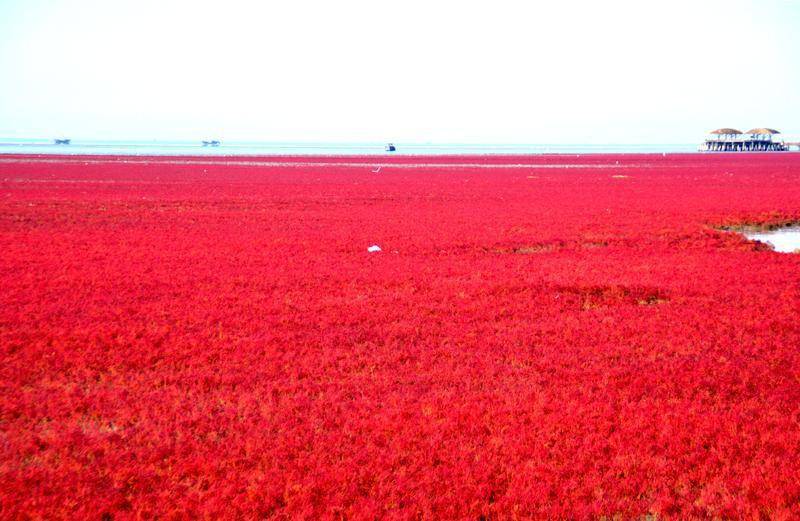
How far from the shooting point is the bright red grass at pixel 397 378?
22.9 ft

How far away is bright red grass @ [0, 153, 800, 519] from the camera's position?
698 centimetres

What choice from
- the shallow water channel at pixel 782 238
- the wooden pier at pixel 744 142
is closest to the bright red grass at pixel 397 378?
the shallow water channel at pixel 782 238

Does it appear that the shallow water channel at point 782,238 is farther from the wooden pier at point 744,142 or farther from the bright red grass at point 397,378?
the wooden pier at point 744,142

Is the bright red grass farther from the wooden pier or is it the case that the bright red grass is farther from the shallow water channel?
the wooden pier

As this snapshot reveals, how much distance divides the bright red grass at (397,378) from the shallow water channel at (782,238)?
169 cm

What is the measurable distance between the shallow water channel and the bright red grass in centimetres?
169

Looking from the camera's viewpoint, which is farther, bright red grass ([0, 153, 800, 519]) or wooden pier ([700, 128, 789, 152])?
wooden pier ([700, 128, 789, 152])

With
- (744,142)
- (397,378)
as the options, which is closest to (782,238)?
(397,378)

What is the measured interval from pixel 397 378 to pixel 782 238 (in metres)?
21.9

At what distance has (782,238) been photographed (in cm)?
2628

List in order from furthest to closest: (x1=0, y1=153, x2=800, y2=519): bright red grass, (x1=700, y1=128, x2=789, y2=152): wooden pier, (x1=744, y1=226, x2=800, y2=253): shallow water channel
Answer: (x1=700, y1=128, x2=789, y2=152): wooden pier, (x1=744, y1=226, x2=800, y2=253): shallow water channel, (x1=0, y1=153, x2=800, y2=519): bright red grass

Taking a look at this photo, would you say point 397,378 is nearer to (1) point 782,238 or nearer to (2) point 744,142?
(1) point 782,238

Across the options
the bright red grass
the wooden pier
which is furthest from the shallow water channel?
the wooden pier

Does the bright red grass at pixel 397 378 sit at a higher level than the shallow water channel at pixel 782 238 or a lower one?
higher
